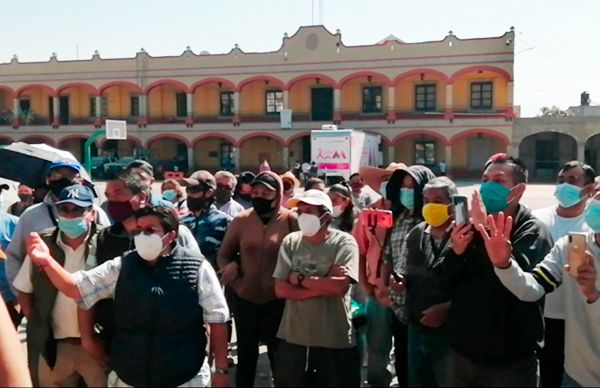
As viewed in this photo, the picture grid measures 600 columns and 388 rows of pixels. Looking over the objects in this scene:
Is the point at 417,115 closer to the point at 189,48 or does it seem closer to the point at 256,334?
the point at 189,48

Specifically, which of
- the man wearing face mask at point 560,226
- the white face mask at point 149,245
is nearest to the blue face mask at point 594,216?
the man wearing face mask at point 560,226

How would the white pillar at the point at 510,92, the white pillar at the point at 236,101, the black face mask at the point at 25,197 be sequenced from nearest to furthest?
the black face mask at the point at 25,197, the white pillar at the point at 510,92, the white pillar at the point at 236,101

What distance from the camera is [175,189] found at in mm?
8102

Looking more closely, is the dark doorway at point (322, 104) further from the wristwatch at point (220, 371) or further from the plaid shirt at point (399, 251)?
the wristwatch at point (220, 371)

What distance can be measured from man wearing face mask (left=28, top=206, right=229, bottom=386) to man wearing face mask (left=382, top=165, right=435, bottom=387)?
5.28 feet

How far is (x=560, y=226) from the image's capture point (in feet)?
15.8

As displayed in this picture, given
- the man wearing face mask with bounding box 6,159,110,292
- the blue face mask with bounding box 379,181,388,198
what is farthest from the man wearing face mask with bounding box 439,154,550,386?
the man wearing face mask with bounding box 6,159,110,292

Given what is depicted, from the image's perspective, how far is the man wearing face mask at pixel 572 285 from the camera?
2.94 meters

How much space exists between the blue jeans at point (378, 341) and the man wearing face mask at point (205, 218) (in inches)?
64.9

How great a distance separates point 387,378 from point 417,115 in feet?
115

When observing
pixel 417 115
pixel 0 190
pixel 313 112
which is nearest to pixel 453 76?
pixel 417 115

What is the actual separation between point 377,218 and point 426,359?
1.10 meters

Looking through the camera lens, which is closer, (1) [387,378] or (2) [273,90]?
(1) [387,378]

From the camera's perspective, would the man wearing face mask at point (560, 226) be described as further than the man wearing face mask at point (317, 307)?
Yes
